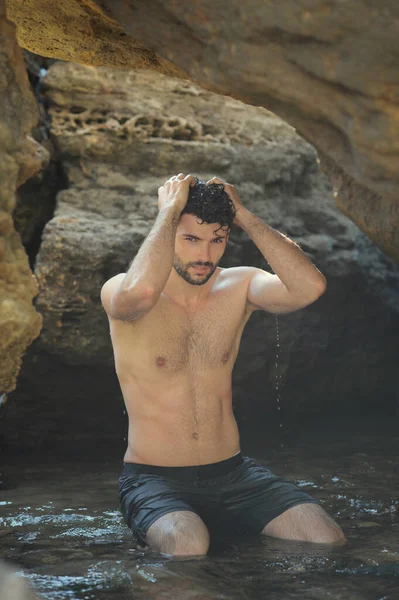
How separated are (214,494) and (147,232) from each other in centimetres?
247


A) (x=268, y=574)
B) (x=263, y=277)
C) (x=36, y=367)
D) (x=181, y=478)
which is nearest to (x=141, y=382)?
(x=181, y=478)

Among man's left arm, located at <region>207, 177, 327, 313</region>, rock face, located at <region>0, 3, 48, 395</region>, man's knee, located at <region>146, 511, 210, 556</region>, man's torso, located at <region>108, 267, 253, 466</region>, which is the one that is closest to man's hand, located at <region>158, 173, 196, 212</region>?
man's left arm, located at <region>207, 177, 327, 313</region>

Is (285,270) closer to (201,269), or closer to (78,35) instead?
(201,269)

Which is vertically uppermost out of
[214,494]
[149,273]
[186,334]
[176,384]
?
[149,273]

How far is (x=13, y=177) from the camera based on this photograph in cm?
333

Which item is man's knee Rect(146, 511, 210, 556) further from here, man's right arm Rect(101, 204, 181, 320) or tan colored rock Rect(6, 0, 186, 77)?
tan colored rock Rect(6, 0, 186, 77)

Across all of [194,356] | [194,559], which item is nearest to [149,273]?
[194,356]

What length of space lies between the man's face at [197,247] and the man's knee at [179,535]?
113 cm

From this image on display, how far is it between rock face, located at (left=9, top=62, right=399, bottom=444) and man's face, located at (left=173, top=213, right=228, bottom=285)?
187 centimetres

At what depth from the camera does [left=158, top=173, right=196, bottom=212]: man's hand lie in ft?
12.2

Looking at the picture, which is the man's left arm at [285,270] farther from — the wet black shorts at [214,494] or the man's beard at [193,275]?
the wet black shorts at [214,494]

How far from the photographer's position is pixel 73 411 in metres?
6.18

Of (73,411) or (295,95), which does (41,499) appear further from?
(295,95)

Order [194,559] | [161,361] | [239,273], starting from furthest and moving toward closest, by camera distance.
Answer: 1. [239,273]
2. [161,361]
3. [194,559]
